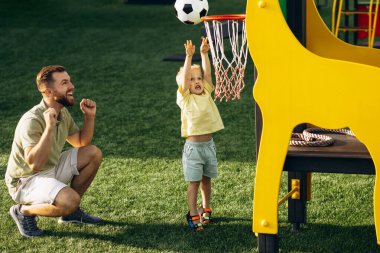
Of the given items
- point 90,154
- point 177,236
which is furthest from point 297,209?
point 90,154

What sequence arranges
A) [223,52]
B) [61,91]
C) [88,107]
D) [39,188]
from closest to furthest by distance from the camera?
[39,188] < [61,91] < [88,107] < [223,52]

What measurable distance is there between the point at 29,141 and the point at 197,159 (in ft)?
3.32

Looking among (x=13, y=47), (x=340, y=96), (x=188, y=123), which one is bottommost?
(x=13, y=47)

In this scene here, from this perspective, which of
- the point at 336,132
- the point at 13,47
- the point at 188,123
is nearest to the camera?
the point at 336,132

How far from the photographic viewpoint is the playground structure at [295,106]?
379 cm

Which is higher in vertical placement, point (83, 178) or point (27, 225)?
point (83, 178)

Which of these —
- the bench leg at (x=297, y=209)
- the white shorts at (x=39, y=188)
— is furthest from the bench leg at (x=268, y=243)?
the white shorts at (x=39, y=188)

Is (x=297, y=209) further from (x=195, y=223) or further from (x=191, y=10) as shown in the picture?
(x=191, y=10)

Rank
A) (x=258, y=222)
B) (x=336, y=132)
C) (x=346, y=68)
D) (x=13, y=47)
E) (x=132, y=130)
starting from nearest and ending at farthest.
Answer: (x=346, y=68) < (x=258, y=222) < (x=336, y=132) < (x=132, y=130) < (x=13, y=47)

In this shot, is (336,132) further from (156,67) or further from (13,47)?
(13,47)

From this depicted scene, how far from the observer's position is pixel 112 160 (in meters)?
6.58

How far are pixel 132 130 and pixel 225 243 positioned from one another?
2.94 m

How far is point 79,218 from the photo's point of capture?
203 inches

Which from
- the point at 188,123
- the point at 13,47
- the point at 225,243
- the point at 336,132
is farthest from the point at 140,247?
the point at 13,47
